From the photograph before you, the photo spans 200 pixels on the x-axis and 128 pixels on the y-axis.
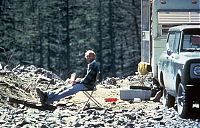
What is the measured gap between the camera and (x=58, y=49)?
2953cm

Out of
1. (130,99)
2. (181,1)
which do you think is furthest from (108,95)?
(181,1)

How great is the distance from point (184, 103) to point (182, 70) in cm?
61

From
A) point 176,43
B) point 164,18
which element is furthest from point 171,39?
point 164,18

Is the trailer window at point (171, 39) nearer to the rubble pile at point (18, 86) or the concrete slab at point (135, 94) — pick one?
the concrete slab at point (135, 94)

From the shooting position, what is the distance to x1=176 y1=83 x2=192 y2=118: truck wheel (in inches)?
435

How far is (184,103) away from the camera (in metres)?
11.1

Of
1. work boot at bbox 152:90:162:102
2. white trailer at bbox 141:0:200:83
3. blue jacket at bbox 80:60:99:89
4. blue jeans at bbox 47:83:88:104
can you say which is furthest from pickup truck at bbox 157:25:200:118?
white trailer at bbox 141:0:200:83

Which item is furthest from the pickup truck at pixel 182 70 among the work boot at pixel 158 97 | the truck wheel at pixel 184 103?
the work boot at pixel 158 97

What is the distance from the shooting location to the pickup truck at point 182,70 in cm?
1095

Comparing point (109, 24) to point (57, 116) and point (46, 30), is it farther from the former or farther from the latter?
point (57, 116)

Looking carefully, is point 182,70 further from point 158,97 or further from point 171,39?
point 158,97

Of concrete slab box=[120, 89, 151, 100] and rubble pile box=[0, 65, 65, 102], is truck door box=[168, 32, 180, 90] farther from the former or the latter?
rubble pile box=[0, 65, 65, 102]

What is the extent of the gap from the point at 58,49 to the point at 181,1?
42.3ft

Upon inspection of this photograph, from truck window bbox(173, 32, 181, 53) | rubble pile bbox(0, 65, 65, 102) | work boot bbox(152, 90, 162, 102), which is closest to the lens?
truck window bbox(173, 32, 181, 53)
